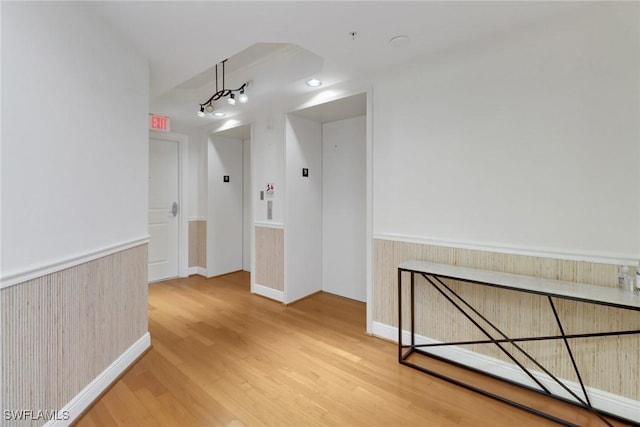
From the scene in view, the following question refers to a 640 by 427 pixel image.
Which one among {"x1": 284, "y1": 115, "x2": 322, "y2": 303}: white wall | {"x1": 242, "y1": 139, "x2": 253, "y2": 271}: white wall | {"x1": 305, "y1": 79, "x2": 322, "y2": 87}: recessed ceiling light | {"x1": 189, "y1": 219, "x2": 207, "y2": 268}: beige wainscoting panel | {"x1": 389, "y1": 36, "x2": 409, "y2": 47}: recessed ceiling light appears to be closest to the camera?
{"x1": 389, "y1": 36, "x2": 409, "y2": 47}: recessed ceiling light

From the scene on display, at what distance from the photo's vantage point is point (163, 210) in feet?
14.1

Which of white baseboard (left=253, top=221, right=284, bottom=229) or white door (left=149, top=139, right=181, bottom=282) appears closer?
white baseboard (left=253, top=221, right=284, bottom=229)

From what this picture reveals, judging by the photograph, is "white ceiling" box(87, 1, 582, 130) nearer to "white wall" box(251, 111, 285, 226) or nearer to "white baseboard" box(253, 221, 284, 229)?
"white wall" box(251, 111, 285, 226)

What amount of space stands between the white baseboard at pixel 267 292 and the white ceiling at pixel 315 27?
95.4 inches

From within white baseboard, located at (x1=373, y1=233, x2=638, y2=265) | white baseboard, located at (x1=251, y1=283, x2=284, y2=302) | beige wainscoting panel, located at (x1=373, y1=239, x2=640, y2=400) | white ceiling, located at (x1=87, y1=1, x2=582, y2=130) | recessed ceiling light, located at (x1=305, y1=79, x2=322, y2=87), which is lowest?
white baseboard, located at (x1=251, y1=283, x2=284, y2=302)

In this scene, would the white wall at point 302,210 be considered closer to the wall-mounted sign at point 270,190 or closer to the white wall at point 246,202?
the wall-mounted sign at point 270,190

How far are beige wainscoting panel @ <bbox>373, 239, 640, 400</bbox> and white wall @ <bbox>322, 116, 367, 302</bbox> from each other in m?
0.97

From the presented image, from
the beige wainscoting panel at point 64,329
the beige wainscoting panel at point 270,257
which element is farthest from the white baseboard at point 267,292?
the beige wainscoting panel at point 64,329

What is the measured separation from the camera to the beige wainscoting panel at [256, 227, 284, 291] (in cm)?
345

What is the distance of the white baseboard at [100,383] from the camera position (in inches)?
61.9

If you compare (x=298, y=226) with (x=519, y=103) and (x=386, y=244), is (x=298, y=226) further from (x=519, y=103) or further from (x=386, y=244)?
(x=519, y=103)

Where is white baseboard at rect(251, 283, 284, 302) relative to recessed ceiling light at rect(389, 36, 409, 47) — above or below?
below

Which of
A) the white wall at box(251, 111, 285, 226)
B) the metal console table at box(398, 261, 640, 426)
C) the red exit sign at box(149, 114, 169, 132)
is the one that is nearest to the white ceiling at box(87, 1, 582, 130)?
the white wall at box(251, 111, 285, 226)

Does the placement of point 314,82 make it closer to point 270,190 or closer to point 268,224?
point 270,190
